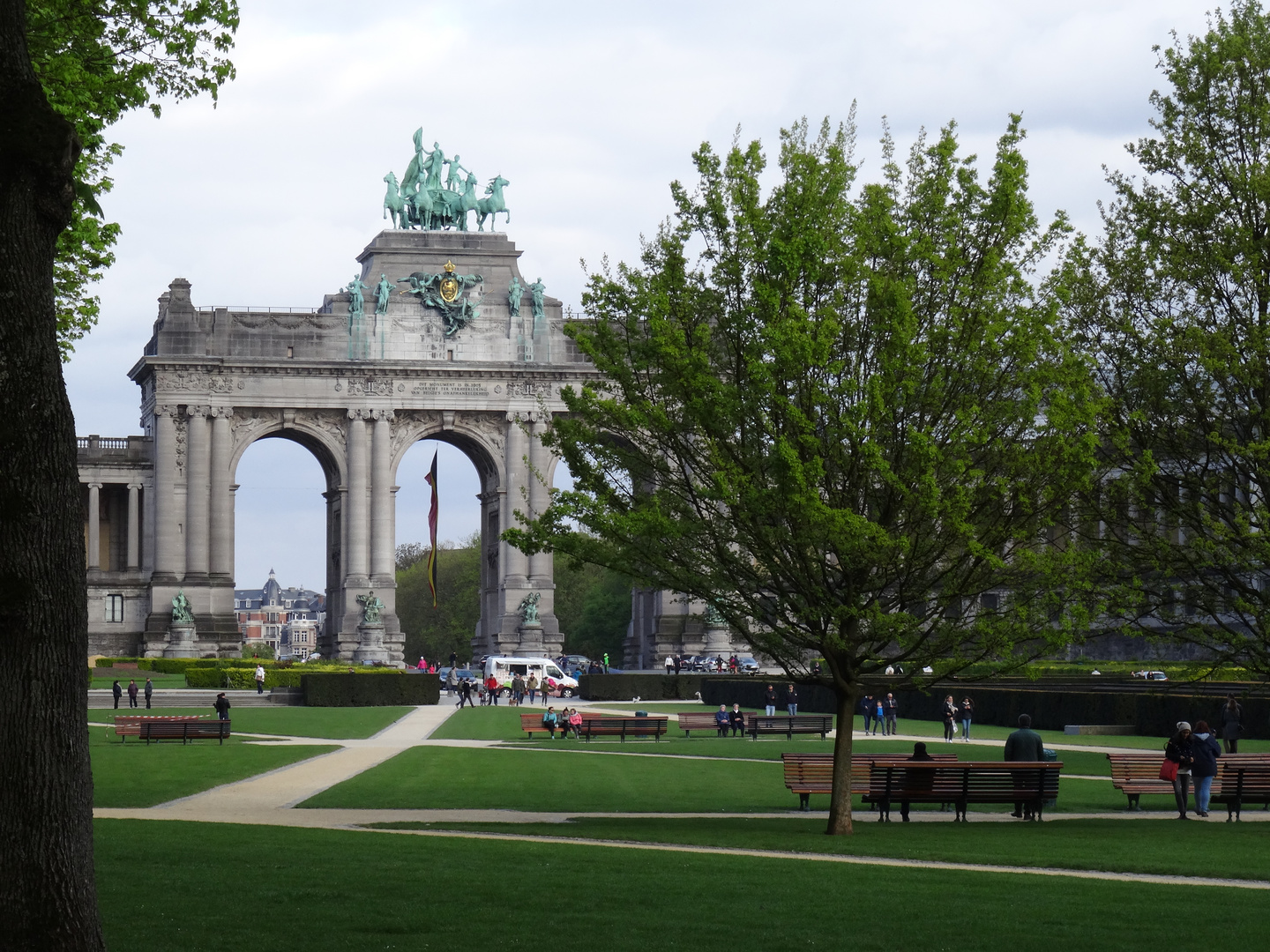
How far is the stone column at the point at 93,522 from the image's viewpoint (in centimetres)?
10162

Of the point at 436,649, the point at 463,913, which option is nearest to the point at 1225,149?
the point at 463,913

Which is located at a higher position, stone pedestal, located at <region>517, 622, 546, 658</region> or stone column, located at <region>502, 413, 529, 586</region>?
stone column, located at <region>502, 413, 529, 586</region>

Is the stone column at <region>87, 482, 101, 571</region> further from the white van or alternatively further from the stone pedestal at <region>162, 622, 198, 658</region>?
the white van

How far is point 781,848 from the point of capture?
75.4 feet

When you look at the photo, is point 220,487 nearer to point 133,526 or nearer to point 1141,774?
point 133,526

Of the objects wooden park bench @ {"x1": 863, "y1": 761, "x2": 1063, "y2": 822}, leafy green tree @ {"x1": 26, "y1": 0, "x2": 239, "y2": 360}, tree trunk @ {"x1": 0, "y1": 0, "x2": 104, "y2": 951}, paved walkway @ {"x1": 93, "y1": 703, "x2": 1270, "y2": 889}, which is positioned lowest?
paved walkway @ {"x1": 93, "y1": 703, "x2": 1270, "y2": 889}

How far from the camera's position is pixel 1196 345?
26.5 meters

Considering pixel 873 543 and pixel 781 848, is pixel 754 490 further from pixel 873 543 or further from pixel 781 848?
pixel 781 848

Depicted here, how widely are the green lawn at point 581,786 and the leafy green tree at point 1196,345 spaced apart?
5.54m

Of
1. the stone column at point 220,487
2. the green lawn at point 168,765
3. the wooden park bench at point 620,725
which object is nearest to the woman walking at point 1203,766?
the green lawn at point 168,765

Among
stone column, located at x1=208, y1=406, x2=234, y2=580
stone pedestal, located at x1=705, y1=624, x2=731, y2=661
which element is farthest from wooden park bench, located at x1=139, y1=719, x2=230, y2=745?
stone pedestal, located at x1=705, y1=624, x2=731, y2=661

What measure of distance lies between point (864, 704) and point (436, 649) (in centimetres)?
11440

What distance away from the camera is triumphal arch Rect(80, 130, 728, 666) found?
99312 mm

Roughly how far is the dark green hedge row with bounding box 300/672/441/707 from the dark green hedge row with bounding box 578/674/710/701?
8.67 meters
